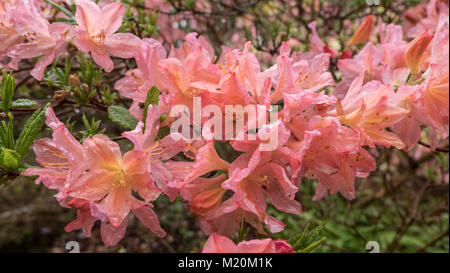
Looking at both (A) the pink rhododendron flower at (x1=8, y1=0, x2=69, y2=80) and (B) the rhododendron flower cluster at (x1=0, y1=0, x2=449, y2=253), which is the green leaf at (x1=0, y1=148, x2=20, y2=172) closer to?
(B) the rhododendron flower cluster at (x1=0, y1=0, x2=449, y2=253)

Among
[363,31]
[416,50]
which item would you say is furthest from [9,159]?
[363,31]

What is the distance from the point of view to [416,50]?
1143mm

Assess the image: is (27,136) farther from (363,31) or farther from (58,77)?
(363,31)

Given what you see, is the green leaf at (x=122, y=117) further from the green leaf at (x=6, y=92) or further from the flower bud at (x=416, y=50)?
the flower bud at (x=416, y=50)

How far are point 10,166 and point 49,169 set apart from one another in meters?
0.08

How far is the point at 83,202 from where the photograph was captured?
850 mm

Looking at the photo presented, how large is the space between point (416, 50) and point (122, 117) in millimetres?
875

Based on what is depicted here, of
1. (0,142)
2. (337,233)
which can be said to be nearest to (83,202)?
(0,142)

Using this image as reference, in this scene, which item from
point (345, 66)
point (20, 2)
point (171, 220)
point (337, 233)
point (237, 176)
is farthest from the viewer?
point (171, 220)

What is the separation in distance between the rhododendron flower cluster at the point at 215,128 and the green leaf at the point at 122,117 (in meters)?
0.05

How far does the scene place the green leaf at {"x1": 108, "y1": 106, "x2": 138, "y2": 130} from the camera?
991 millimetres

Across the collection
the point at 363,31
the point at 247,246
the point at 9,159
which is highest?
the point at 363,31
